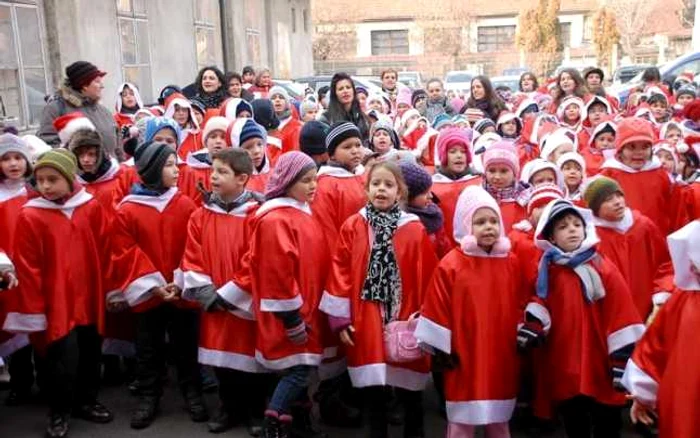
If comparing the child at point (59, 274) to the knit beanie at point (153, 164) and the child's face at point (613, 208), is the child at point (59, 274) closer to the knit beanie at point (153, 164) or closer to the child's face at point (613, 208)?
the knit beanie at point (153, 164)

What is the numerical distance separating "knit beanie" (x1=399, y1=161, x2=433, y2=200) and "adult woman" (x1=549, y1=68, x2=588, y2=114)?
4.67 m

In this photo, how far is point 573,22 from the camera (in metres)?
56.3

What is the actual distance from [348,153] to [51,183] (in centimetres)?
178

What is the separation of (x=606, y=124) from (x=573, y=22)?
5375 centimetres

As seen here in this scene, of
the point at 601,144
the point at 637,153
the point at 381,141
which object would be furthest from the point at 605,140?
the point at 381,141

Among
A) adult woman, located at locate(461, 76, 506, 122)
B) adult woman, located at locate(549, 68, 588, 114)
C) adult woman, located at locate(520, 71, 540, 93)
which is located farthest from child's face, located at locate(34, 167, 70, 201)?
adult woman, located at locate(520, 71, 540, 93)

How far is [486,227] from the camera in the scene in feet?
12.4

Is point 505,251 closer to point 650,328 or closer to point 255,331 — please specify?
point 650,328

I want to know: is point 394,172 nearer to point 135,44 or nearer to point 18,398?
point 18,398

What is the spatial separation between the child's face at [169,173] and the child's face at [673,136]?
4.19 meters

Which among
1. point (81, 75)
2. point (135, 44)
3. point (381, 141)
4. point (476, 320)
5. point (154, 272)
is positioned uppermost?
point (135, 44)

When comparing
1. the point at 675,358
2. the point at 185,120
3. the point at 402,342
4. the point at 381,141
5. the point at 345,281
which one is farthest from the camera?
the point at 185,120

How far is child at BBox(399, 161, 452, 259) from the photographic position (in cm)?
438

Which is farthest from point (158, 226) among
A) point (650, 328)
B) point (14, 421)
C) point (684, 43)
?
point (684, 43)
